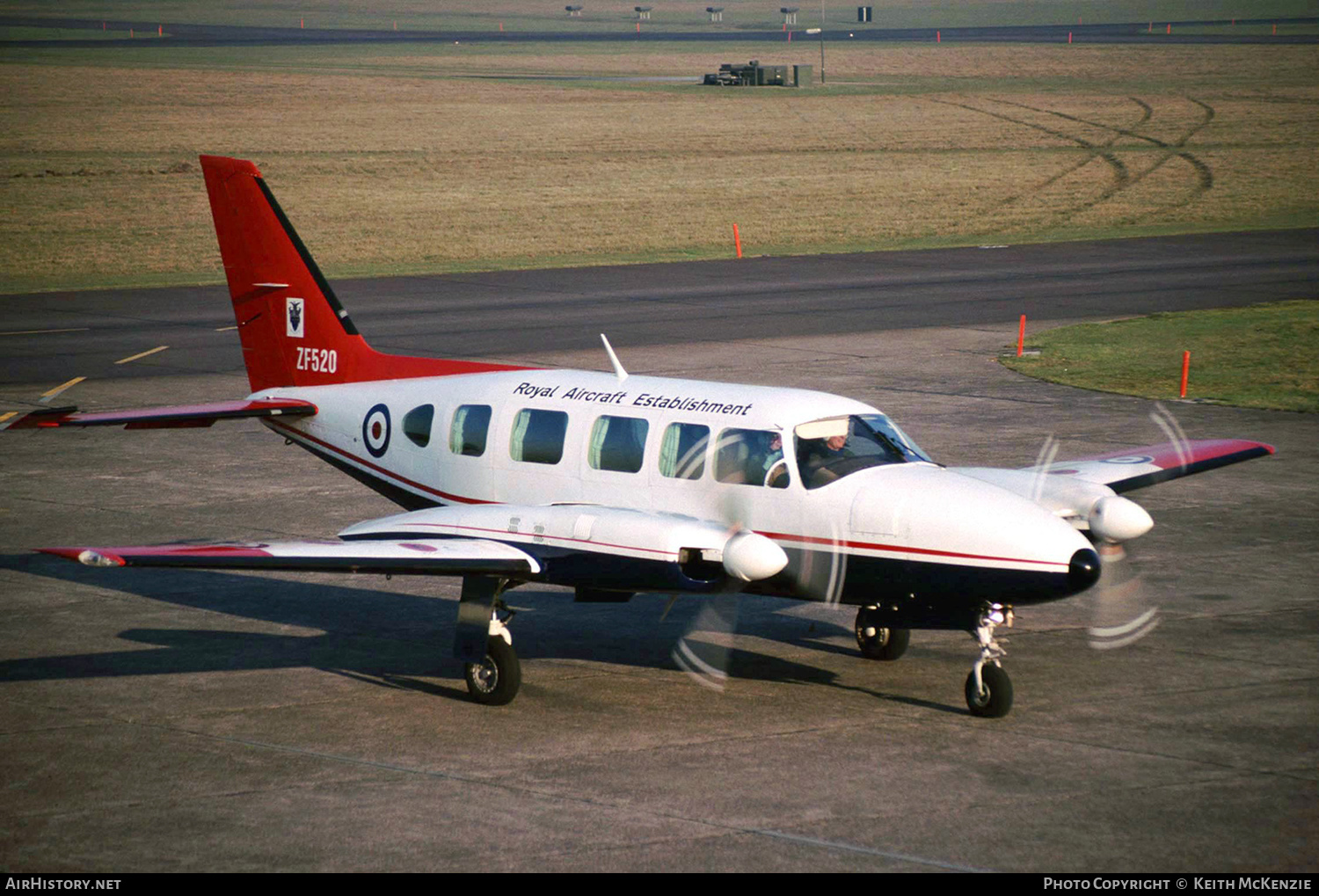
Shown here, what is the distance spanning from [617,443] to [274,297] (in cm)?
626

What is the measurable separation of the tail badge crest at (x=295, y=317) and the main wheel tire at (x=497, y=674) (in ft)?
20.5

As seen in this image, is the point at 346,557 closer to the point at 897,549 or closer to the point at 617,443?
the point at 617,443

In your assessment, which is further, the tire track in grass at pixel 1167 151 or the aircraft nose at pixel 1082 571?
the tire track in grass at pixel 1167 151

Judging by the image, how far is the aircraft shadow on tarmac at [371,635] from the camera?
53.2 ft

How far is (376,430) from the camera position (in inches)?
711

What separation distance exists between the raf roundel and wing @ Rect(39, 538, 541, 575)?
321 cm

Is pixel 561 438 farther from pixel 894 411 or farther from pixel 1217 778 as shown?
pixel 894 411

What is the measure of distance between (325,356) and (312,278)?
114cm

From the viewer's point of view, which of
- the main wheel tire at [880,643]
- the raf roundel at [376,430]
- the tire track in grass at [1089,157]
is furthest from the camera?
the tire track in grass at [1089,157]

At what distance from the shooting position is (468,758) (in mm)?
13641

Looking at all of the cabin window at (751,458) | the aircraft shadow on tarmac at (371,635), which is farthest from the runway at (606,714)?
the cabin window at (751,458)

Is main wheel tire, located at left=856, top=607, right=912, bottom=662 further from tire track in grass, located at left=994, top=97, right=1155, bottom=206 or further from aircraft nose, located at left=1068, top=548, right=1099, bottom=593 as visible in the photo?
tire track in grass, located at left=994, top=97, right=1155, bottom=206

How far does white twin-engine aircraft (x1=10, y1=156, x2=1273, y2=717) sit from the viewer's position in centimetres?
1386

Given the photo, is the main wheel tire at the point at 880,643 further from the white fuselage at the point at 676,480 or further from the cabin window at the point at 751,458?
the cabin window at the point at 751,458
